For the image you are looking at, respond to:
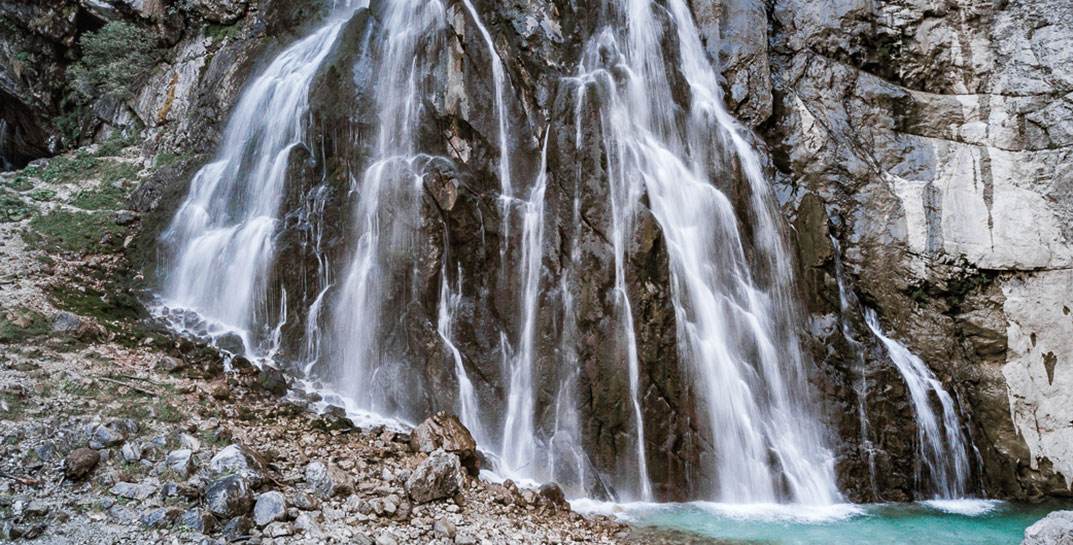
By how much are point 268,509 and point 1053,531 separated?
714 cm

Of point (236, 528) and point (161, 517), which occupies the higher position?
point (161, 517)

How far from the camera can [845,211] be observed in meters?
13.4

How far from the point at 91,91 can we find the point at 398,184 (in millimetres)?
13189

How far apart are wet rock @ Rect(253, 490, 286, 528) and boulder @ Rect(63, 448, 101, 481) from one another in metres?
1.56

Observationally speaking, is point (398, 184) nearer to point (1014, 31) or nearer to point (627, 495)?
point (627, 495)

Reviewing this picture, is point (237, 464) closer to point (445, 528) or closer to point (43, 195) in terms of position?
point (445, 528)

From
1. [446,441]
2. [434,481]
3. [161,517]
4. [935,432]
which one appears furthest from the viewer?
[935,432]

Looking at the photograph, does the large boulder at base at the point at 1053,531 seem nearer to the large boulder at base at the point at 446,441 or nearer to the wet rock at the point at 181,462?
the large boulder at base at the point at 446,441

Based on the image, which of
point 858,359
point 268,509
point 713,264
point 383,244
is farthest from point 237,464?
point 858,359

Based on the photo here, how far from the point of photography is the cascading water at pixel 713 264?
1038 centimetres

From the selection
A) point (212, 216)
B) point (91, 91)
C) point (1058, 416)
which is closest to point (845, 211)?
point (1058, 416)

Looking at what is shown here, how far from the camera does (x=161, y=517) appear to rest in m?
5.59

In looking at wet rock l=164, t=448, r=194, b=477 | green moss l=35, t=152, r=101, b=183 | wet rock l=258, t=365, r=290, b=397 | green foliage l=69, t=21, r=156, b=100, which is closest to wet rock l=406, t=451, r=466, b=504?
wet rock l=164, t=448, r=194, b=477

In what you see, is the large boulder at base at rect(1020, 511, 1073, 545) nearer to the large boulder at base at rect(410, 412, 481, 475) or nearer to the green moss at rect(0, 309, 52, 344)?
the large boulder at base at rect(410, 412, 481, 475)
